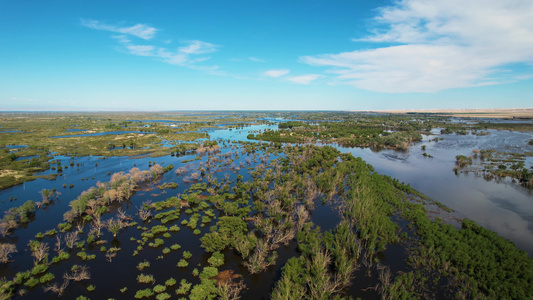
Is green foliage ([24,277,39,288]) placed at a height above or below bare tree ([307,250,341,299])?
below

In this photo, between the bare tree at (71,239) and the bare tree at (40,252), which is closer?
the bare tree at (40,252)

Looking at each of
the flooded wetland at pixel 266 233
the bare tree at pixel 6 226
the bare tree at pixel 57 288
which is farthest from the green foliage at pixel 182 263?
the bare tree at pixel 6 226

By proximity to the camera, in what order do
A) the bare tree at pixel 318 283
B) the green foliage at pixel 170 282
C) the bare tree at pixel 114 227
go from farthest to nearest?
the bare tree at pixel 114 227 < the green foliage at pixel 170 282 < the bare tree at pixel 318 283

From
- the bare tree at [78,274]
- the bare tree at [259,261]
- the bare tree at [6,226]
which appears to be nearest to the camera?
the bare tree at [78,274]

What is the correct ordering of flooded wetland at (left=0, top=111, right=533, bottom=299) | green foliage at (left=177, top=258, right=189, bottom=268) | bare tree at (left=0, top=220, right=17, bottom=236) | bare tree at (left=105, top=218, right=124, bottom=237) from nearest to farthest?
flooded wetland at (left=0, top=111, right=533, bottom=299) → green foliage at (left=177, top=258, right=189, bottom=268) → bare tree at (left=105, top=218, right=124, bottom=237) → bare tree at (left=0, top=220, right=17, bottom=236)

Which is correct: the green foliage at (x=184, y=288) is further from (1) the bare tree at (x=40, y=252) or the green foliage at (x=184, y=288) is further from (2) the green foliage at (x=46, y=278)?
(1) the bare tree at (x=40, y=252)

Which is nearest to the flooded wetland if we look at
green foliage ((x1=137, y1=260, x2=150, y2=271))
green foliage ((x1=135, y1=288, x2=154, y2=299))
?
green foliage ((x1=137, y1=260, x2=150, y2=271))

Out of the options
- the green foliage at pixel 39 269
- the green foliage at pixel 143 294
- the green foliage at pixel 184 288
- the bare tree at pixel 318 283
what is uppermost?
the bare tree at pixel 318 283

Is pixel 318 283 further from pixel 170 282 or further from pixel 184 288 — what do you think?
pixel 170 282

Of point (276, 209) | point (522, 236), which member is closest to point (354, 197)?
point (276, 209)

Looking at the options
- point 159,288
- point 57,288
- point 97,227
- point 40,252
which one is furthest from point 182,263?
point 40,252

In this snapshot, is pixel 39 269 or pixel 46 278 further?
pixel 39 269

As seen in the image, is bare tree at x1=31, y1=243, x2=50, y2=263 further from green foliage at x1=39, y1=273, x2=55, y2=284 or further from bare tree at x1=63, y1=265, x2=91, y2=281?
bare tree at x1=63, y1=265, x2=91, y2=281

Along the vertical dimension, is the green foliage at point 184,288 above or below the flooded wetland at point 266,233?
below
